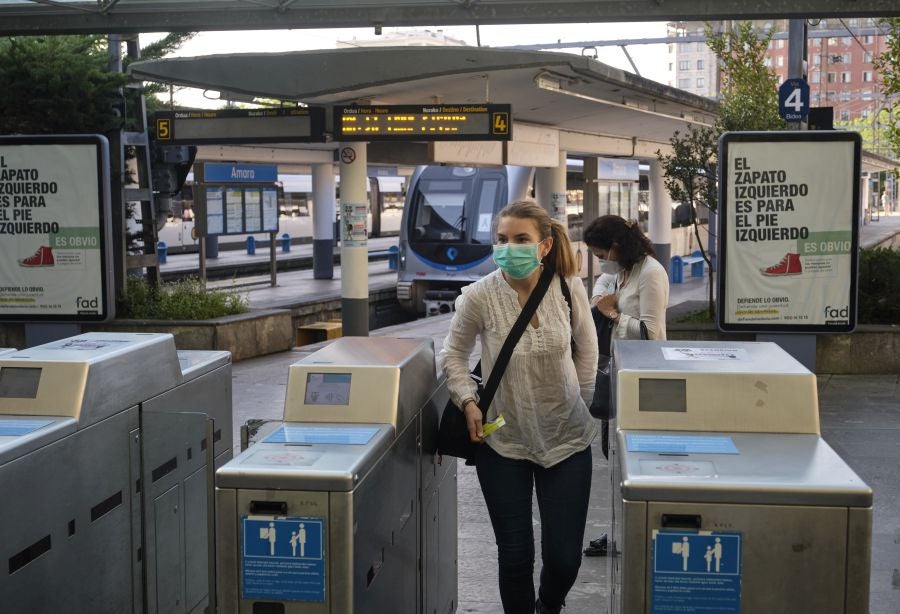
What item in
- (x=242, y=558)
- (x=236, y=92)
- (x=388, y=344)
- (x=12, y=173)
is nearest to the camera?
(x=242, y=558)

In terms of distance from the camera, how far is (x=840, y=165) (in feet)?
29.9

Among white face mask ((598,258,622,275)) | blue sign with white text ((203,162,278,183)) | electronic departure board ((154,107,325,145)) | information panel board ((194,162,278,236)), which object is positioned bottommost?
white face mask ((598,258,622,275))

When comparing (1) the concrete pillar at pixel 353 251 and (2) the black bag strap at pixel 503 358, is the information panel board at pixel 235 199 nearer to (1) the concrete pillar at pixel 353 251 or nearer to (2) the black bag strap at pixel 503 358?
(1) the concrete pillar at pixel 353 251

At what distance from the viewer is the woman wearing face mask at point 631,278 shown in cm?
568

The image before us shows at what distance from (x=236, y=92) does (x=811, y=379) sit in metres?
10.3

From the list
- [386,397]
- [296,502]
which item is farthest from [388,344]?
[296,502]

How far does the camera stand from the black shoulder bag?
4.08 meters

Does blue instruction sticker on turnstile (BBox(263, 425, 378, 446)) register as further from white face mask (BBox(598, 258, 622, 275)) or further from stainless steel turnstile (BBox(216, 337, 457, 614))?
white face mask (BBox(598, 258, 622, 275))

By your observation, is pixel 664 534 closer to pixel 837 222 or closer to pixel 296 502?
pixel 296 502

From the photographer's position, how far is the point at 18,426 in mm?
3664

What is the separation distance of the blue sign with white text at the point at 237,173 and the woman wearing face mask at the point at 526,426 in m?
16.1

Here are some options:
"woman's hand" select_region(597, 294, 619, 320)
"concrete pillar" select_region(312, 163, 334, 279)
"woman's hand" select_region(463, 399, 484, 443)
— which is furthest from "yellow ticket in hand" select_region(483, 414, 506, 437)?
"concrete pillar" select_region(312, 163, 334, 279)

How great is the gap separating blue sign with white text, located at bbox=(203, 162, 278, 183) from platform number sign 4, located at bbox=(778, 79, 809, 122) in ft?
34.7

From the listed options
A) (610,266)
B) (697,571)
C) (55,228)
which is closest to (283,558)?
(697,571)
